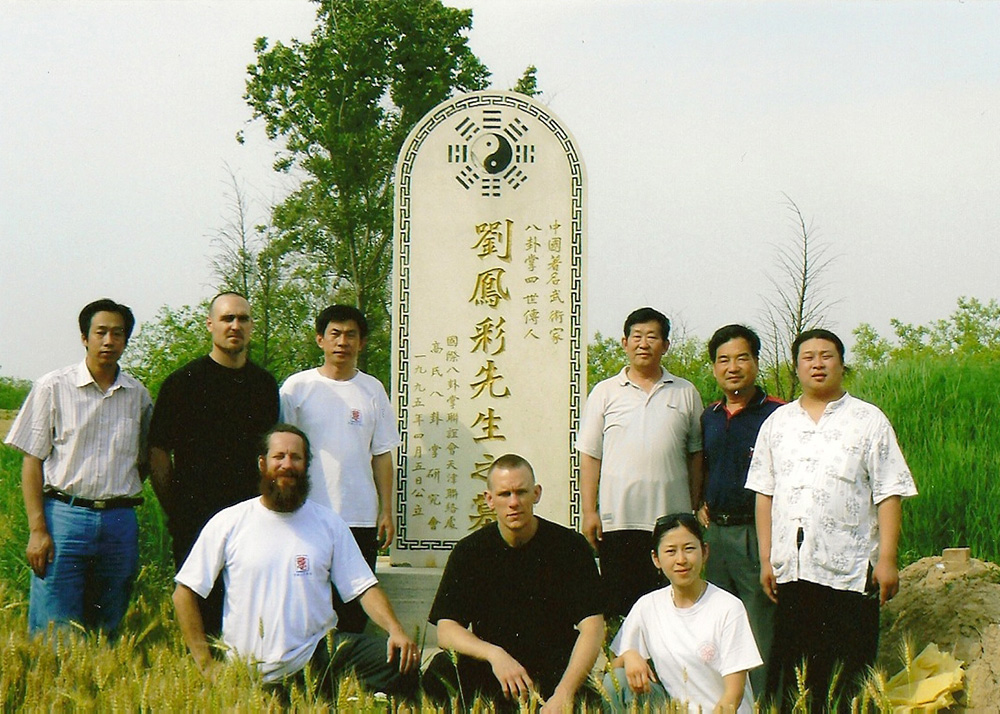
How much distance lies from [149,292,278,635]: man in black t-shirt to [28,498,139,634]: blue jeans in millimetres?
227

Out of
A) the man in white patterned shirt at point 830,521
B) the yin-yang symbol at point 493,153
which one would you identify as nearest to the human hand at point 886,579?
the man in white patterned shirt at point 830,521

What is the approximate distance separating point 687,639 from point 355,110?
11.4 meters

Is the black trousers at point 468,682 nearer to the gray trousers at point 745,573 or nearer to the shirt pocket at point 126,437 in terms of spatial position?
the gray trousers at point 745,573

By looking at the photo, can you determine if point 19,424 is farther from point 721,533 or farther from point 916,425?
point 916,425

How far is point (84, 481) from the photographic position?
4.37 meters

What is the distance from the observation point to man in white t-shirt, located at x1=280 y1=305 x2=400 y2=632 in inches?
181

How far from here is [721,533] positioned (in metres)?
4.24

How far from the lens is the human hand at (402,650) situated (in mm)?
3602

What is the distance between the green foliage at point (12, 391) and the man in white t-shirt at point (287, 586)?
8.65 m

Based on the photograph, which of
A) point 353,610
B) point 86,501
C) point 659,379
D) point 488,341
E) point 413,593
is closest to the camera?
point 86,501

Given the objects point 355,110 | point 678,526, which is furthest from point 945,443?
point 355,110

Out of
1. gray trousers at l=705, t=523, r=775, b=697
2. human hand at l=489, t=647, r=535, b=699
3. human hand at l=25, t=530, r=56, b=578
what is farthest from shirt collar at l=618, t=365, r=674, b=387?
human hand at l=25, t=530, r=56, b=578

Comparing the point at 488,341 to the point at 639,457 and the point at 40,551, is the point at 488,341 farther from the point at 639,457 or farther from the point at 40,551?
the point at 40,551

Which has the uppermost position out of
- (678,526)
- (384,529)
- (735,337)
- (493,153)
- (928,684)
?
(493,153)
